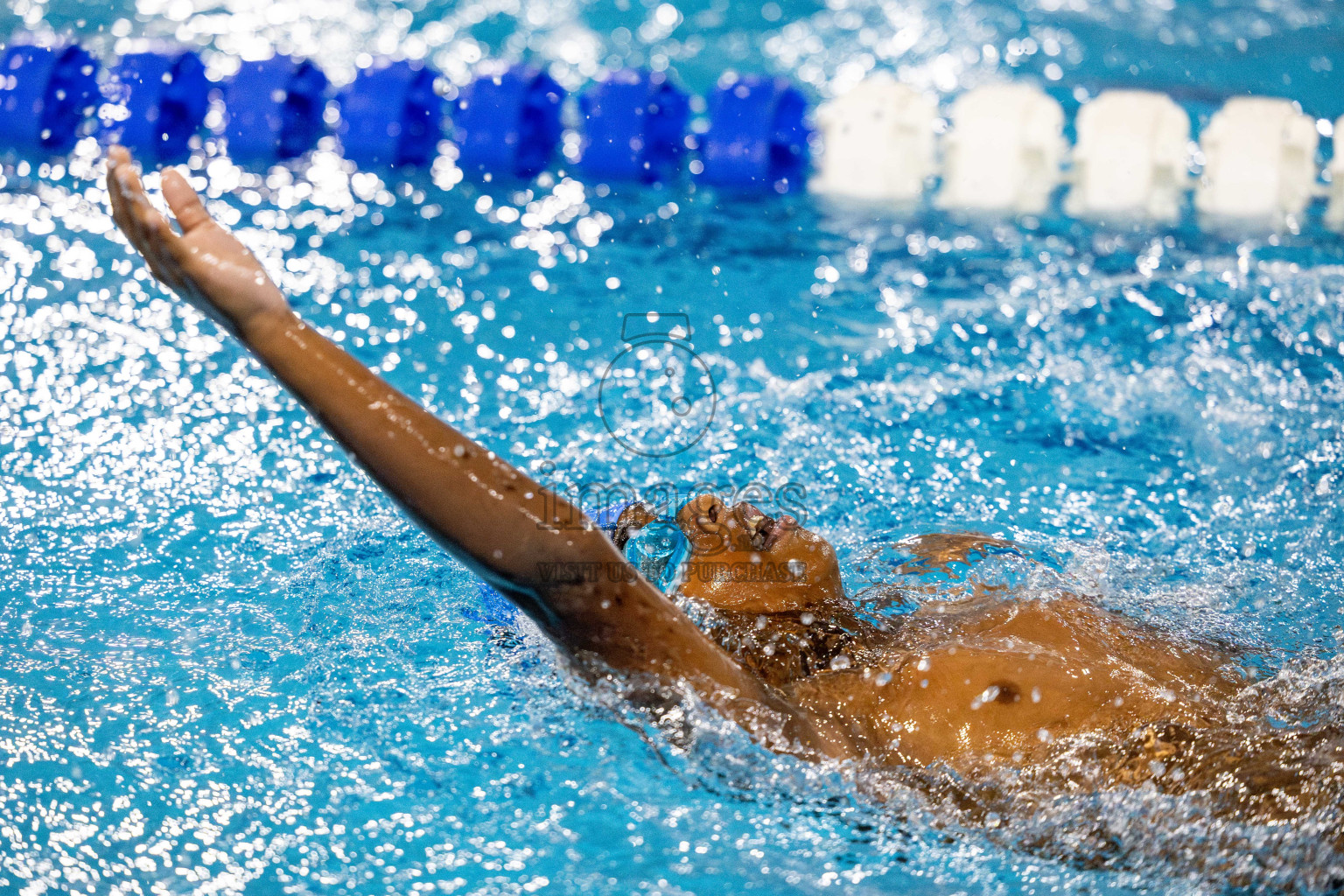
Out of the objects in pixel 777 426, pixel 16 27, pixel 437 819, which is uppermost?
pixel 16 27

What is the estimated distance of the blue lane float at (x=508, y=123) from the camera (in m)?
4.05

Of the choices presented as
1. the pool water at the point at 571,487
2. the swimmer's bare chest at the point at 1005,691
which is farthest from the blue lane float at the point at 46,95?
the swimmer's bare chest at the point at 1005,691

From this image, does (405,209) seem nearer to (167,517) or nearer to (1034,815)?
(167,517)

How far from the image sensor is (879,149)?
13.1ft

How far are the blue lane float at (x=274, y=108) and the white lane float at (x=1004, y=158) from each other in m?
2.25

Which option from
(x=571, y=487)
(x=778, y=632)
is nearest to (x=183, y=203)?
(x=778, y=632)

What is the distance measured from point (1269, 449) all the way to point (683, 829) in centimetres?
184

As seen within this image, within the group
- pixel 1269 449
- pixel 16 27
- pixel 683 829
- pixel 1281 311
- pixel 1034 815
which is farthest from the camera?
pixel 16 27

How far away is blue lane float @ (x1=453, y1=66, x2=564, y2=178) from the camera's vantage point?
4.05 meters

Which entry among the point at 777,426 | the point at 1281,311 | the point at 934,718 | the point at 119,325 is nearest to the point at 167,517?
the point at 119,325

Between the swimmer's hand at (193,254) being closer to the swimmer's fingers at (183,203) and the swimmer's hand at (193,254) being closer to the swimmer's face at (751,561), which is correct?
the swimmer's fingers at (183,203)

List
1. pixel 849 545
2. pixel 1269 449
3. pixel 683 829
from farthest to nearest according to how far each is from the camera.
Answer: pixel 1269 449
pixel 849 545
pixel 683 829

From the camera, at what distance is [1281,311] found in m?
3.25

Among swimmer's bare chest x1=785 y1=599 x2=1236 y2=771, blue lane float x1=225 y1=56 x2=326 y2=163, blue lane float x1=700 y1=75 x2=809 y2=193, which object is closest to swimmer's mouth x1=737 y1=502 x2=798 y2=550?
swimmer's bare chest x1=785 y1=599 x2=1236 y2=771
